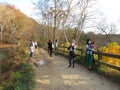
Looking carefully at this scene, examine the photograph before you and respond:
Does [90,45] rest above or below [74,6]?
below

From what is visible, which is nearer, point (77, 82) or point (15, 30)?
point (77, 82)

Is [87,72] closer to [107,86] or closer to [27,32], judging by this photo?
[107,86]

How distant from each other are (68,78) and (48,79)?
A: 999 mm

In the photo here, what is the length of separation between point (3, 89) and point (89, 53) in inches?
267

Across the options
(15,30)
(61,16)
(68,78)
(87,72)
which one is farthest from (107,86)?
(15,30)

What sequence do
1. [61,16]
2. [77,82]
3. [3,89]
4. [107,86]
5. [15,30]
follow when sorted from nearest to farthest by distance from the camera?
[3,89] < [107,86] < [77,82] < [61,16] < [15,30]

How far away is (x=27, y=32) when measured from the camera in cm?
10312

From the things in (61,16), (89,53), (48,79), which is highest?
(61,16)

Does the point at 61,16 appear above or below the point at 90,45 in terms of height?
above

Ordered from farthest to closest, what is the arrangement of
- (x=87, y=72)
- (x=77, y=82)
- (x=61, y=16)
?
(x=61, y=16) → (x=87, y=72) → (x=77, y=82)

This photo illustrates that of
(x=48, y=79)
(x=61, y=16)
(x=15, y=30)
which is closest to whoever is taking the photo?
(x=48, y=79)

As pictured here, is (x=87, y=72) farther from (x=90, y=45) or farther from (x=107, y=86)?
(x=107, y=86)

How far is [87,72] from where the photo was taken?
15.7m

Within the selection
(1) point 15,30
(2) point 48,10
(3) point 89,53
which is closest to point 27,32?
(1) point 15,30
